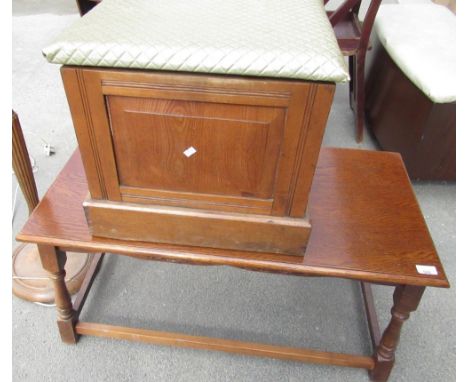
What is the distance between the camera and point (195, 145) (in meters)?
0.72

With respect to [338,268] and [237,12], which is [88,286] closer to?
[338,268]

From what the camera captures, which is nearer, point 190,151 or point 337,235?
point 190,151

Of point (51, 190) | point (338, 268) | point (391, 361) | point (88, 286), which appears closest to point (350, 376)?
point (391, 361)

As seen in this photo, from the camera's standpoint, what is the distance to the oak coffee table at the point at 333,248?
82 cm

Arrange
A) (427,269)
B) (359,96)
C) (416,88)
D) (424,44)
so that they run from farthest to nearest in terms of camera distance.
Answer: (359,96)
(424,44)
(416,88)
(427,269)

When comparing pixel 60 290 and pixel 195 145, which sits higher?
pixel 195 145

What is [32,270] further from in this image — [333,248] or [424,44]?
[424,44]

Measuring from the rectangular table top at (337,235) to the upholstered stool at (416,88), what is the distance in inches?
23.5

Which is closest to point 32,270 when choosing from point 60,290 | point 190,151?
point 60,290

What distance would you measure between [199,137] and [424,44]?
134cm

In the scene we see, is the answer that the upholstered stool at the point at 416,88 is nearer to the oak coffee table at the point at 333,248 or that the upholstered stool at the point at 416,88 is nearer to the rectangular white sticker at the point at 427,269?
the oak coffee table at the point at 333,248

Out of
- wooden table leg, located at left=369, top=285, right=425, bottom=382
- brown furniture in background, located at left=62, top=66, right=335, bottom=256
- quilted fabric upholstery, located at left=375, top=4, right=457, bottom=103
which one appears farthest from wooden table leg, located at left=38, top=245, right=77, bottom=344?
quilted fabric upholstery, located at left=375, top=4, right=457, bottom=103

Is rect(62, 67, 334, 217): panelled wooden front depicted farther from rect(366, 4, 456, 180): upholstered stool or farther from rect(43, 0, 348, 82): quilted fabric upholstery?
rect(366, 4, 456, 180): upholstered stool

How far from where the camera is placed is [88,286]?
3.86 feet
